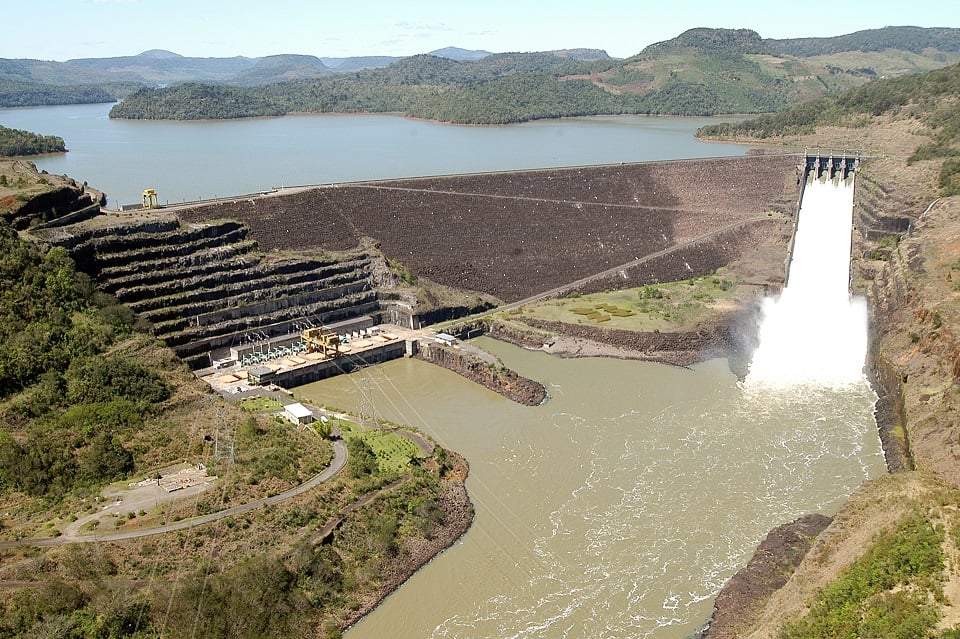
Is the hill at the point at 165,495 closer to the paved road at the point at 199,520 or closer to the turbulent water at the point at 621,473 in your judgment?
the paved road at the point at 199,520

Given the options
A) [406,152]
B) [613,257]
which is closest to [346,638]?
[613,257]

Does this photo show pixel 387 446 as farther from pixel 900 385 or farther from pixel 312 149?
pixel 312 149

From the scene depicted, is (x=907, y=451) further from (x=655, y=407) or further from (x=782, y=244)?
(x=782, y=244)

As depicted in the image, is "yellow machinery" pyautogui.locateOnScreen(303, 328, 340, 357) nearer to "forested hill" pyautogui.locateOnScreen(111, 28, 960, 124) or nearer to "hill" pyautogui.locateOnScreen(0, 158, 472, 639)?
"hill" pyautogui.locateOnScreen(0, 158, 472, 639)

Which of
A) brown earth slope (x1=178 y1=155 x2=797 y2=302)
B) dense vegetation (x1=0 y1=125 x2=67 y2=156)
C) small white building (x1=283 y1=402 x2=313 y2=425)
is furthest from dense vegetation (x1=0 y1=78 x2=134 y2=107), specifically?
small white building (x1=283 y1=402 x2=313 y2=425)

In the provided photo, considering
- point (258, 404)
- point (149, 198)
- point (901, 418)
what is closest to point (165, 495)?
point (258, 404)

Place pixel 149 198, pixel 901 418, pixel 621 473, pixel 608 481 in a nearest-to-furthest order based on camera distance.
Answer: pixel 608 481, pixel 621 473, pixel 901 418, pixel 149 198

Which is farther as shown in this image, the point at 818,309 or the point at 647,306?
the point at 818,309
